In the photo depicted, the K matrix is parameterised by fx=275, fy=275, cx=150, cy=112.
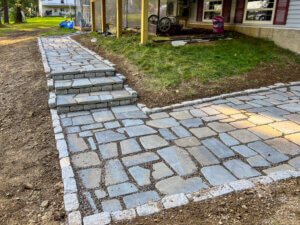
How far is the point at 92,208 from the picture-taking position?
2.27m

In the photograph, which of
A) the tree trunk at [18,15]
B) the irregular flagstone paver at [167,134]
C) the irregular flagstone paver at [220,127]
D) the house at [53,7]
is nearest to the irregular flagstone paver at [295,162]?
the irregular flagstone paver at [220,127]

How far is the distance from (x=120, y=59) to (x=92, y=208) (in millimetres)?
4857

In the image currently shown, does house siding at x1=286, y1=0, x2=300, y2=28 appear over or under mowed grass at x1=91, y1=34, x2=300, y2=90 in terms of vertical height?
over

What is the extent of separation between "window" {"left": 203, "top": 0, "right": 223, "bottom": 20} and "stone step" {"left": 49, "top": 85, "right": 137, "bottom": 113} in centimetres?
686

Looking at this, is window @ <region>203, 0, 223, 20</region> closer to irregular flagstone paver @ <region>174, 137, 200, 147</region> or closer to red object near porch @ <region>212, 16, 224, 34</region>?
red object near porch @ <region>212, 16, 224, 34</region>

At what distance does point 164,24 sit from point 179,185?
7.14 meters

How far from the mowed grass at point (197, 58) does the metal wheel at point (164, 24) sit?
1039 millimetres

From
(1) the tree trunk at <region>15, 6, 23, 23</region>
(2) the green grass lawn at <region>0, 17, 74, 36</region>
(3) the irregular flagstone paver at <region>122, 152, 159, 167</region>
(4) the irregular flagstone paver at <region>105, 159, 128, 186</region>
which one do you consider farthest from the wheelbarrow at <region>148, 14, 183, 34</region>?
(1) the tree trunk at <region>15, 6, 23, 23</region>

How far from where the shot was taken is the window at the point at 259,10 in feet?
26.2

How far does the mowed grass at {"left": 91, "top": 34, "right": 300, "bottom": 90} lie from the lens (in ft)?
17.7

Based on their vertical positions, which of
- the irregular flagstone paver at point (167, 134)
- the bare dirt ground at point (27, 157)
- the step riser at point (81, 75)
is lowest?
the bare dirt ground at point (27, 157)

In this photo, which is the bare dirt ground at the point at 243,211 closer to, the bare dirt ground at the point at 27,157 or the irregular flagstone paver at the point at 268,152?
the irregular flagstone paver at the point at 268,152

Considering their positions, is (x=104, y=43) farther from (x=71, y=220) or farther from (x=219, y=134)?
(x=71, y=220)

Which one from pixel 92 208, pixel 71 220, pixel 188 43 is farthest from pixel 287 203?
pixel 188 43
